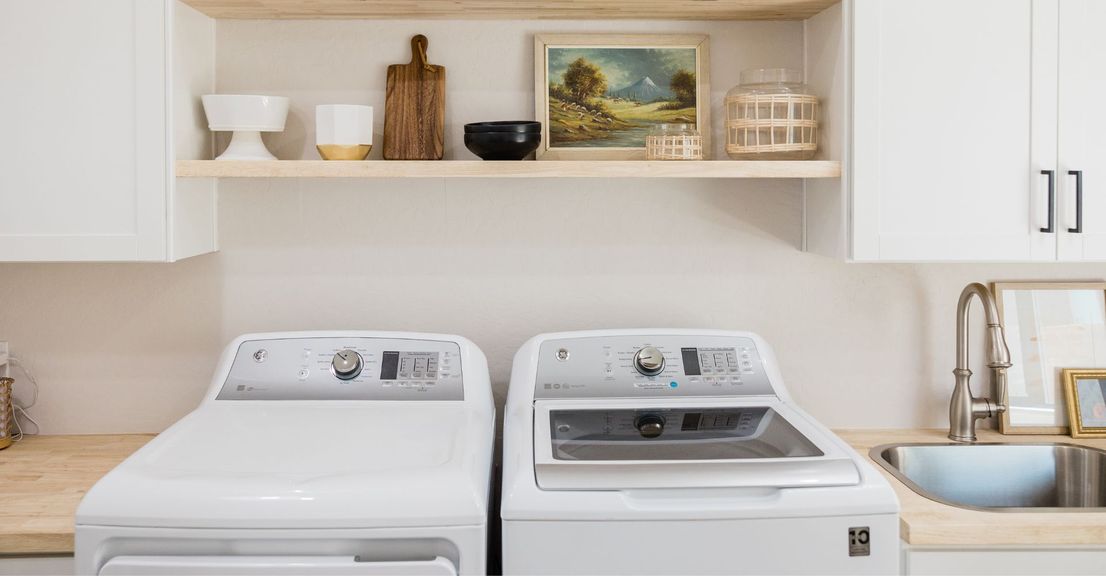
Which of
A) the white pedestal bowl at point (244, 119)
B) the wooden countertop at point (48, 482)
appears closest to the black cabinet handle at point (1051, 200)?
the white pedestal bowl at point (244, 119)

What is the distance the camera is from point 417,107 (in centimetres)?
215

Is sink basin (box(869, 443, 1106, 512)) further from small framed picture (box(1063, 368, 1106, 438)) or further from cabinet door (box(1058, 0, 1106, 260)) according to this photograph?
cabinet door (box(1058, 0, 1106, 260))

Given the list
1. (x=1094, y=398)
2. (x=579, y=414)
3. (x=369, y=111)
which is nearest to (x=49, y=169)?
(x=369, y=111)

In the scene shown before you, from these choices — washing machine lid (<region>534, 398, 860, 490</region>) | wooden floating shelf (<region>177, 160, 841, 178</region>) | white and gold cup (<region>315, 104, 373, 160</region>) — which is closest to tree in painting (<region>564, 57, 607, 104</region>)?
wooden floating shelf (<region>177, 160, 841, 178</region>)

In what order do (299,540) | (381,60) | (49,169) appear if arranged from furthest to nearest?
1. (381,60)
2. (49,169)
3. (299,540)

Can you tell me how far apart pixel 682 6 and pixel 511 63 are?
427mm

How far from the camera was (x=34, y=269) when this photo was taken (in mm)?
2217

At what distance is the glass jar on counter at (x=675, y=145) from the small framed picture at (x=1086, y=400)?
1078mm

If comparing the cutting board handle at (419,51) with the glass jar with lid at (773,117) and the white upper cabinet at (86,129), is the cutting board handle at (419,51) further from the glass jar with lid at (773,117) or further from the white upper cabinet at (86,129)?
the glass jar with lid at (773,117)

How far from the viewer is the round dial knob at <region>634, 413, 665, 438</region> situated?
1771 mm

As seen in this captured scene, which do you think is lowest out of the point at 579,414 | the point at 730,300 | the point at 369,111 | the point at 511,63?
the point at 579,414

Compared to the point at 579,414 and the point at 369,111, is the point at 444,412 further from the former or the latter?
the point at 369,111

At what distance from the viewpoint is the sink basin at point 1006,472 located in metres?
2.09

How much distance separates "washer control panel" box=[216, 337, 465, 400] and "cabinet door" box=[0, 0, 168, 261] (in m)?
0.34
